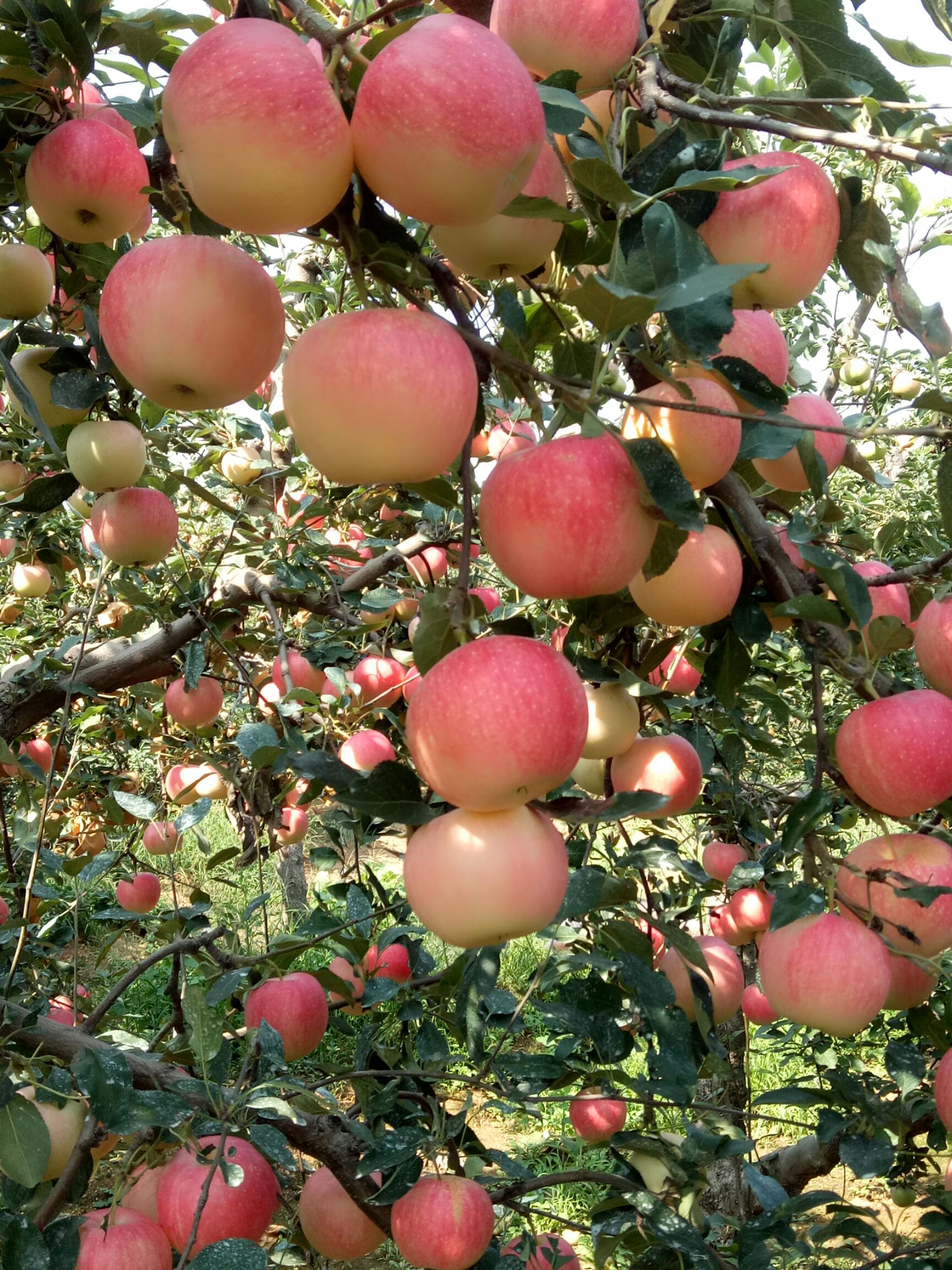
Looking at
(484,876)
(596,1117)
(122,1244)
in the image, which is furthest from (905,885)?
(596,1117)

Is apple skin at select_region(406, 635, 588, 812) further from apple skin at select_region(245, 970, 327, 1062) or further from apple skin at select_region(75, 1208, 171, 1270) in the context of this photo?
apple skin at select_region(245, 970, 327, 1062)

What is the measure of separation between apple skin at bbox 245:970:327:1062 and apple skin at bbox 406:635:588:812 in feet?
3.14

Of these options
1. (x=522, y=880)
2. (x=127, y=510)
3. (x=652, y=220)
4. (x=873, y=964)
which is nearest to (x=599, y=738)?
(x=873, y=964)

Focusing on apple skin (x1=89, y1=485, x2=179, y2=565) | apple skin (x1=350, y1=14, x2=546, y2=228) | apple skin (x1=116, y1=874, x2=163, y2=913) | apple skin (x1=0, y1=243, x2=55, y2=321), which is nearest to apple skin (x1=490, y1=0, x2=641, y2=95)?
apple skin (x1=350, y1=14, x2=546, y2=228)

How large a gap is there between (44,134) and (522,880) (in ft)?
3.64

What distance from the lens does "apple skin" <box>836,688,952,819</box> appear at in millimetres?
894

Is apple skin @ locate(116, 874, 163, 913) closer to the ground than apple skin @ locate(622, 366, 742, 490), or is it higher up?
closer to the ground

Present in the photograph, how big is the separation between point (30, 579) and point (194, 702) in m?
0.91

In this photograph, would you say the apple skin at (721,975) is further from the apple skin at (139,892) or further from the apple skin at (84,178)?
the apple skin at (139,892)

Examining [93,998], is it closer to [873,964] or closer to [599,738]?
[599,738]

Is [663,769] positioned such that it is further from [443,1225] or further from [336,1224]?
[336,1224]

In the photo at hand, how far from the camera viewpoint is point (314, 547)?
2.32 meters

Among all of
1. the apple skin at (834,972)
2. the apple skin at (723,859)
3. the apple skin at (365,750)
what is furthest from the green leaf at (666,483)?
the apple skin at (723,859)

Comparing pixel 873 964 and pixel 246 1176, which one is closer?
pixel 873 964
